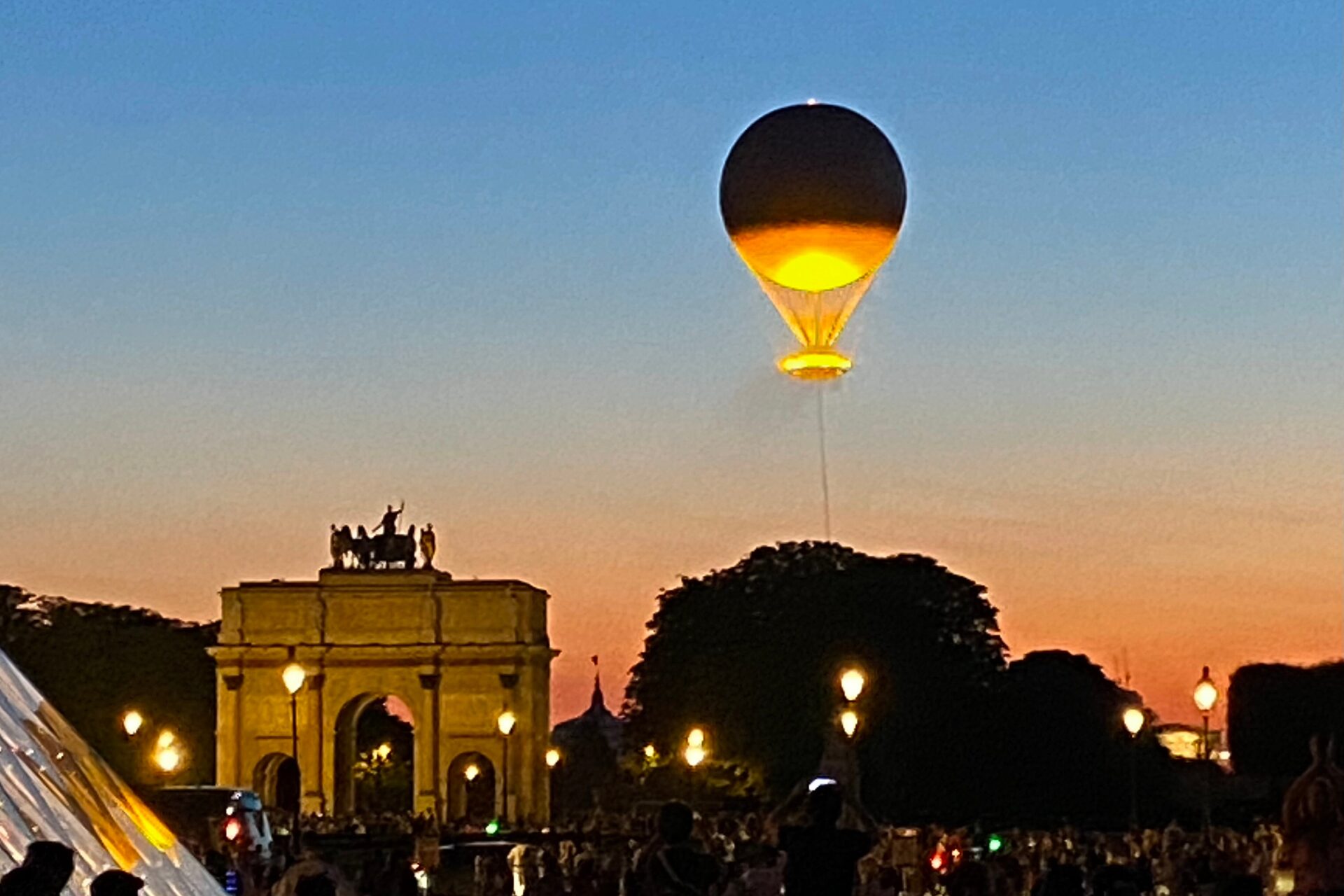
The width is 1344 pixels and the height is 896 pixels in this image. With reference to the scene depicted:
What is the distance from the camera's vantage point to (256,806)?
2109 inches

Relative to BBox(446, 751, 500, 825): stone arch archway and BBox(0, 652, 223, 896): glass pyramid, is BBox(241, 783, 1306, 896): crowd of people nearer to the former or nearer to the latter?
BBox(0, 652, 223, 896): glass pyramid

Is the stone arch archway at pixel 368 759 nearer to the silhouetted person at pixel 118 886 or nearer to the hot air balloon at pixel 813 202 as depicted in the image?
the hot air balloon at pixel 813 202

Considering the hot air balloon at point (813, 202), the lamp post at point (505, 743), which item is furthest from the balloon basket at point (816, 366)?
the lamp post at point (505, 743)

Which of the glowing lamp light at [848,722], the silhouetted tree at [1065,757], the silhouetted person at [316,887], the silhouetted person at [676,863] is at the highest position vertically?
the silhouetted tree at [1065,757]

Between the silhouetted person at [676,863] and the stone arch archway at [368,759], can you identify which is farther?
the stone arch archway at [368,759]

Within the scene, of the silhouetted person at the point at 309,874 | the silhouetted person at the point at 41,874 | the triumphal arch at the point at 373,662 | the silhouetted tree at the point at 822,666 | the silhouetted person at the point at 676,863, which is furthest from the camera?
the triumphal arch at the point at 373,662

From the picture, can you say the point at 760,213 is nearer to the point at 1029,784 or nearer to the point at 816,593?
the point at 1029,784

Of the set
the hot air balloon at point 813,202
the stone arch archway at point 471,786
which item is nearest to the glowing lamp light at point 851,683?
the hot air balloon at point 813,202

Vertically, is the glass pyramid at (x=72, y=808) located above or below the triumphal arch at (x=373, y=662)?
below

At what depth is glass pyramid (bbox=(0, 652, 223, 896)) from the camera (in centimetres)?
1380

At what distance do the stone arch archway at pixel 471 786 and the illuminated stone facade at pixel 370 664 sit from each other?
81 cm

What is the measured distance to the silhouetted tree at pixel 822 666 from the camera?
335 ft

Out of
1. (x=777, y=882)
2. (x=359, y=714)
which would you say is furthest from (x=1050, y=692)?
(x=777, y=882)

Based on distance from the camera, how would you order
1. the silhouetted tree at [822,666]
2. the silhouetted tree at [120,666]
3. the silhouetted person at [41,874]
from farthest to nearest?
the silhouetted tree at [120,666], the silhouetted tree at [822,666], the silhouetted person at [41,874]
